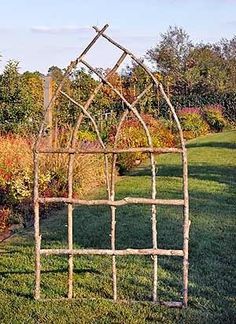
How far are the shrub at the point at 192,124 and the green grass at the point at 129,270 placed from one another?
17.3m

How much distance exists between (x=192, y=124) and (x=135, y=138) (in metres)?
11.5

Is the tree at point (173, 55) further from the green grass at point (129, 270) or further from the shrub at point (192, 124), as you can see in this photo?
the green grass at point (129, 270)

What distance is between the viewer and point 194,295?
553 centimetres

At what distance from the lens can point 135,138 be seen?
1788cm

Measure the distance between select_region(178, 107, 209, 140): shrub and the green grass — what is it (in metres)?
17.3

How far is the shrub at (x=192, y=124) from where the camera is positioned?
2825 cm

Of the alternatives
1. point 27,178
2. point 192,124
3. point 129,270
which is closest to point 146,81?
point 192,124

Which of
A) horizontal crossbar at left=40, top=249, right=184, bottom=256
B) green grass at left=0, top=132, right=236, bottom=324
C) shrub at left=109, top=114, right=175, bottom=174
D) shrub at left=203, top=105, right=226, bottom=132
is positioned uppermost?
shrub at left=203, top=105, right=226, bottom=132

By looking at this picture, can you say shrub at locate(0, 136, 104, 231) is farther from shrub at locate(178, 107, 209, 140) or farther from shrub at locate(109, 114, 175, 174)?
shrub at locate(178, 107, 209, 140)

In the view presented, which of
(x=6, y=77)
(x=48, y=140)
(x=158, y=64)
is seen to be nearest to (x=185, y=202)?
(x=48, y=140)

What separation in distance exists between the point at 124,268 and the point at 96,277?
15.5 inches

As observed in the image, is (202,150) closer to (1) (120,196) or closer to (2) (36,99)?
(2) (36,99)

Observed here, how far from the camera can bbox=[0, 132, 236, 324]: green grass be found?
5086 mm

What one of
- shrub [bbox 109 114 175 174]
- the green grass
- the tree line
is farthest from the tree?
the green grass
